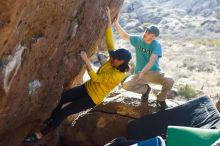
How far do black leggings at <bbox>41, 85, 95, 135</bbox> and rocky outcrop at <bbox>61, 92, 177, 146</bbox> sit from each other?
82.9 inches

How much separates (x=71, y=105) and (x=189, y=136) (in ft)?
7.64

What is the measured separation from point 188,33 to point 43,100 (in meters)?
43.3

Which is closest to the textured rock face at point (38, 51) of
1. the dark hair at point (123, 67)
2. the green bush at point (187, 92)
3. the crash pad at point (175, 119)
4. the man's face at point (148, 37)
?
the man's face at point (148, 37)

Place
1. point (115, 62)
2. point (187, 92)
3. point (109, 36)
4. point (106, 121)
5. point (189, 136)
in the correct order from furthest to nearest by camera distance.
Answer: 1. point (187, 92)
2. point (106, 121)
3. point (109, 36)
4. point (115, 62)
5. point (189, 136)

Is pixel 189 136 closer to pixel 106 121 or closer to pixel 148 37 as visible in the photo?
pixel 148 37

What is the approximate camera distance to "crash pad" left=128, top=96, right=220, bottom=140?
30.7 ft

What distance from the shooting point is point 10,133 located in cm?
859

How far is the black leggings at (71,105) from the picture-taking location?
842 cm

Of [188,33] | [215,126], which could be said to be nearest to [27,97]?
[215,126]

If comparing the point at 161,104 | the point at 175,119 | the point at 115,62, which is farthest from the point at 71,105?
the point at 161,104

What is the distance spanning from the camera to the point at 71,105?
8453mm

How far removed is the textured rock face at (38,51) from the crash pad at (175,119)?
5.63 feet

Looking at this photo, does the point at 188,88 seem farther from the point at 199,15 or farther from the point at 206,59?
the point at 199,15

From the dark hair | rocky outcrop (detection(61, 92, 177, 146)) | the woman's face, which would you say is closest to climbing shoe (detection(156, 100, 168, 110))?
rocky outcrop (detection(61, 92, 177, 146))
